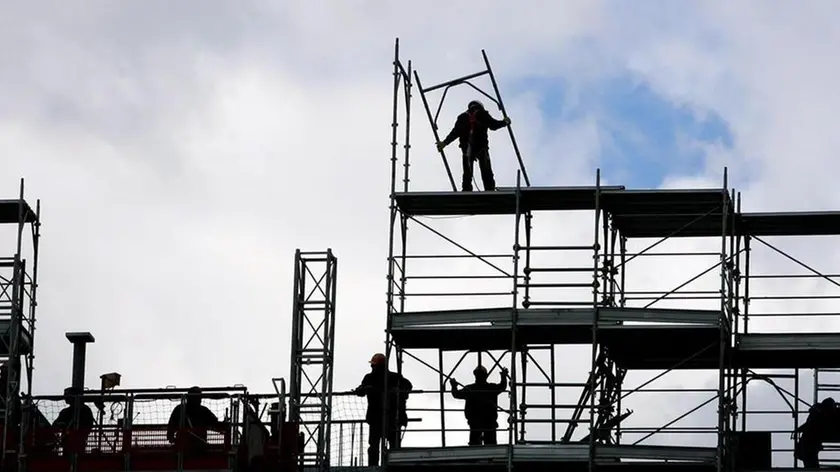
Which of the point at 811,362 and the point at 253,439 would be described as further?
the point at 811,362

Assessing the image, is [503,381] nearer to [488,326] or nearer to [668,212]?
[488,326]

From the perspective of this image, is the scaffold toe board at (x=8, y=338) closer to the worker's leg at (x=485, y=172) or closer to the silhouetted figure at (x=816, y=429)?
the worker's leg at (x=485, y=172)

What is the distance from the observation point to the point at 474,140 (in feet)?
190

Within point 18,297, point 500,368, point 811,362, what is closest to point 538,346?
point 500,368

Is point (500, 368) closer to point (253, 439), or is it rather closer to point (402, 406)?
point (402, 406)

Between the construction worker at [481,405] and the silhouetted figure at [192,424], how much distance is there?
474 cm

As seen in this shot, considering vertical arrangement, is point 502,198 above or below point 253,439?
above

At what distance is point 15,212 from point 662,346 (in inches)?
520

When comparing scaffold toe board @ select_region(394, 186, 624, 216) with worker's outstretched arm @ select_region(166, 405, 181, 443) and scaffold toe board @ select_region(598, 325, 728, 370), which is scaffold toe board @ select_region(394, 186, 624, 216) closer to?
scaffold toe board @ select_region(598, 325, 728, 370)

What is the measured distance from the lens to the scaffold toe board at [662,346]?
54.9 m

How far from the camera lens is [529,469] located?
54.5m

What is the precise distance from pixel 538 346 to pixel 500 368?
3.97ft

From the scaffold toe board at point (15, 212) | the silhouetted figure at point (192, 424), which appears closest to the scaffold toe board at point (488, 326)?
the silhouetted figure at point (192, 424)

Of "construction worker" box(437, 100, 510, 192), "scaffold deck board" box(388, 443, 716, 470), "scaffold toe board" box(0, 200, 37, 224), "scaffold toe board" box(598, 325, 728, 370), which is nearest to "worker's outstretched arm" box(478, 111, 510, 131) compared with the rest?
"construction worker" box(437, 100, 510, 192)
